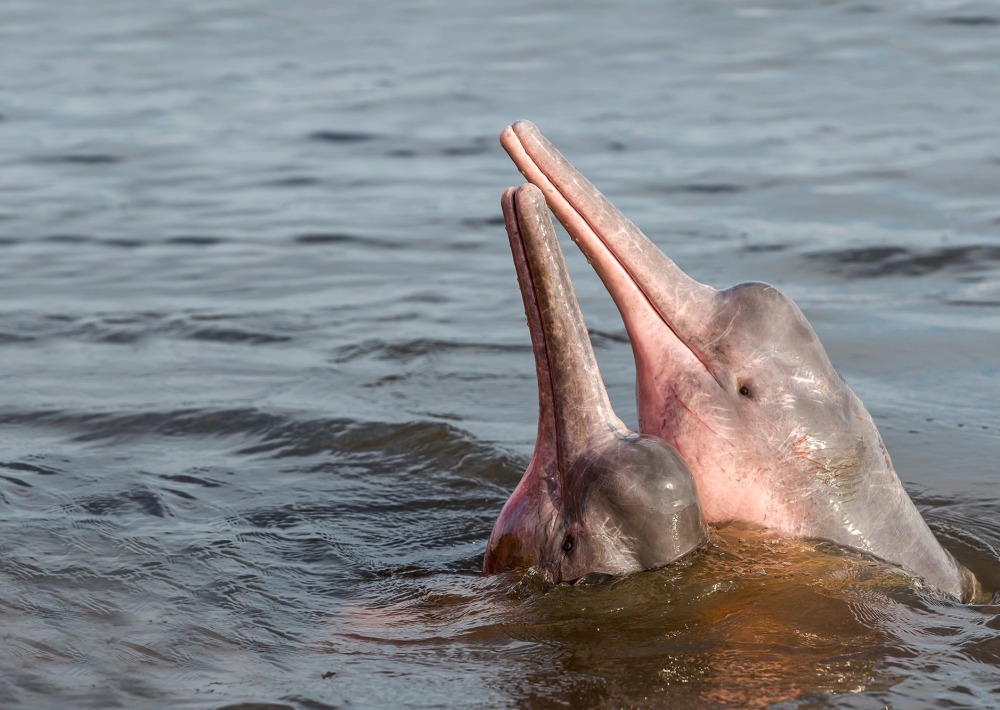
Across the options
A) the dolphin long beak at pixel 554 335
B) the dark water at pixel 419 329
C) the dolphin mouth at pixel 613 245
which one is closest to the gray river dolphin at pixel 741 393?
the dolphin mouth at pixel 613 245

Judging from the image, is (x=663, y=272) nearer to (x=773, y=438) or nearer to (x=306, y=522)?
(x=773, y=438)

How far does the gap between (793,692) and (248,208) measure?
10693 mm

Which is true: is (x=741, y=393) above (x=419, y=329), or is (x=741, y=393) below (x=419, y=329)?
Result: above

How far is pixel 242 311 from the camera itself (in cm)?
1121

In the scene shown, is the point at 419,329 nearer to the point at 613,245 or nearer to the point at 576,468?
the point at 613,245

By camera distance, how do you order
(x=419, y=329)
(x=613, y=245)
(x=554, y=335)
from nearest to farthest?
(x=554, y=335)
(x=613, y=245)
(x=419, y=329)

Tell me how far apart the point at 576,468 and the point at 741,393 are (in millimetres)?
714

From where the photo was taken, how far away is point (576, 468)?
552 cm

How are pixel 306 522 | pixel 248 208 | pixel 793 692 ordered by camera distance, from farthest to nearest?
pixel 248 208 < pixel 306 522 < pixel 793 692

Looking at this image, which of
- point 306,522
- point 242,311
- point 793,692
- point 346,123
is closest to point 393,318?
point 242,311

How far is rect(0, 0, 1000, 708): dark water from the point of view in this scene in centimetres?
538

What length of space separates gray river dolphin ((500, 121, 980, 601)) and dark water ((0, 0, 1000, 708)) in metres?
0.18

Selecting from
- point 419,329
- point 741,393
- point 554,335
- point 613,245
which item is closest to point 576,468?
point 554,335

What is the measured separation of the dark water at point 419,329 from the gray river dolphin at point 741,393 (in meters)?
0.18
